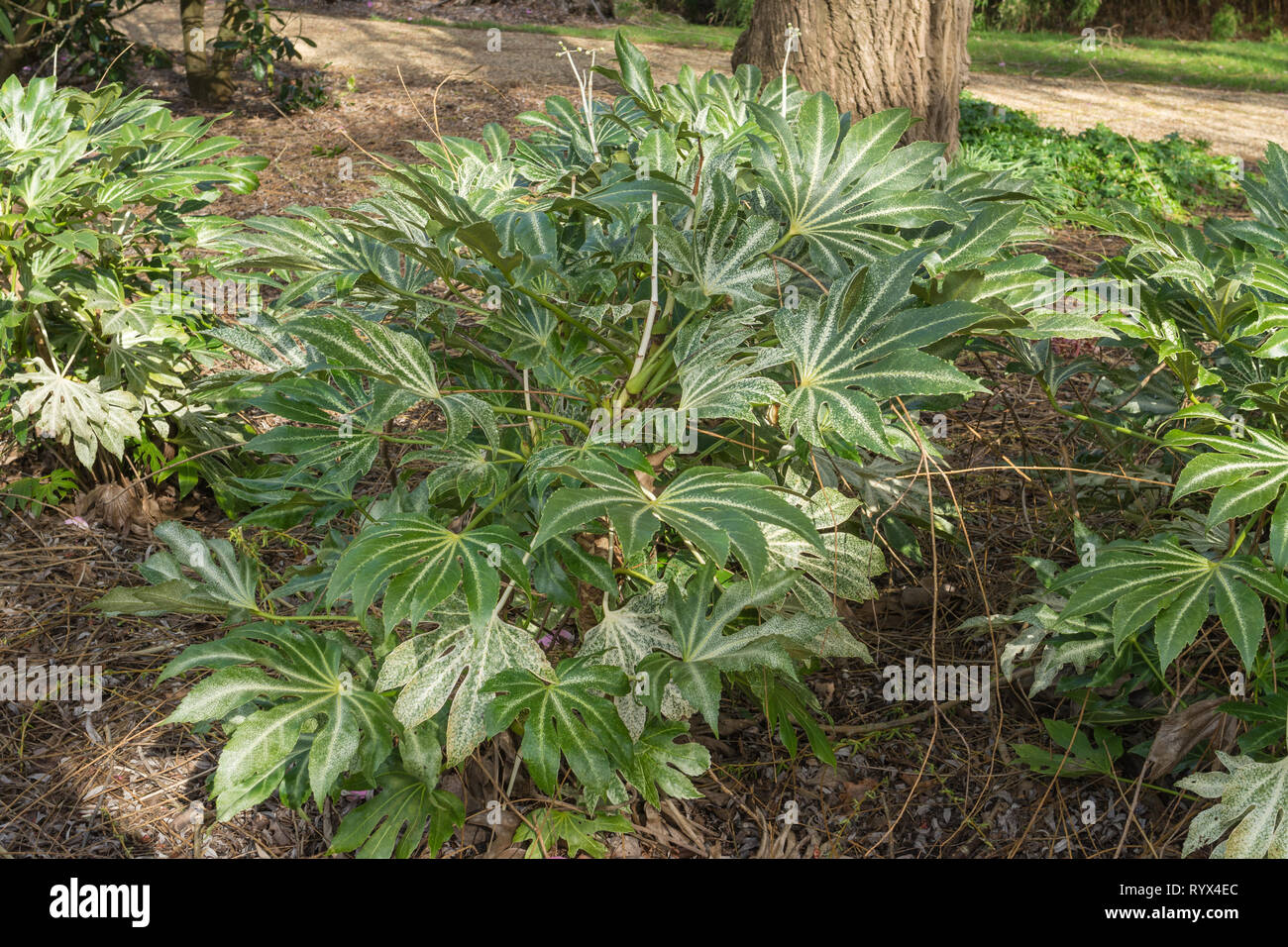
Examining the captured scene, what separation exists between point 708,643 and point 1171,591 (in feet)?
2.32

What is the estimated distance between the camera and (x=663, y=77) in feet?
26.0

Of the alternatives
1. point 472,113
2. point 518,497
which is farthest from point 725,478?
point 472,113

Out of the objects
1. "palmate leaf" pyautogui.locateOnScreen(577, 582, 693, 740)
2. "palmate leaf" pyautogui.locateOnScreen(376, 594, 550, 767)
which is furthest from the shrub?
"palmate leaf" pyautogui.locateOnScreen(376, 594, 550, 767)

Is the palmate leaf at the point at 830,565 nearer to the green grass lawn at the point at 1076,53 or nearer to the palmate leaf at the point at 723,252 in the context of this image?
the palmate leaf at the point at 723,252

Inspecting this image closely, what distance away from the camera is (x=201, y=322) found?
9.02 feet

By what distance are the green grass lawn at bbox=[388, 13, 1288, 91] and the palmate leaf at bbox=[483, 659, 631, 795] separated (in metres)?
9.17

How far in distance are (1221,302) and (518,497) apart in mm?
1239

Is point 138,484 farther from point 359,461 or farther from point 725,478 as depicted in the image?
point 725,478

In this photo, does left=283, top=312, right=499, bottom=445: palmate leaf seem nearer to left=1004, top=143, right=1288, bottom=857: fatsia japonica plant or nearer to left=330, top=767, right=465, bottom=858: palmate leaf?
→ left=330, top=767, right=465, bottom=858: palmate leaf

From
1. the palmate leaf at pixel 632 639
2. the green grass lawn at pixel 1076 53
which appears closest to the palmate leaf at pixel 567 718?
the palmate leaf at pixel 632 639

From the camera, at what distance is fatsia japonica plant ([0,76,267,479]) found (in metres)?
2.38

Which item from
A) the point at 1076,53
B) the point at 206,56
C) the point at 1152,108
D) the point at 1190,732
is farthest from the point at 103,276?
the point at 1076,53

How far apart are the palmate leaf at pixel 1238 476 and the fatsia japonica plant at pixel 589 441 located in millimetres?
311

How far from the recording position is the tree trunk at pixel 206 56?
233 inches
